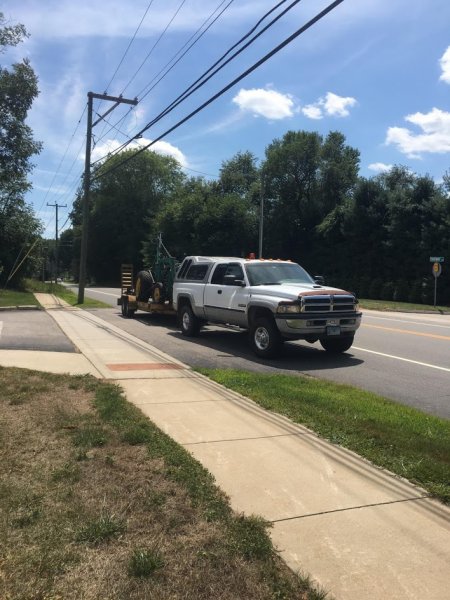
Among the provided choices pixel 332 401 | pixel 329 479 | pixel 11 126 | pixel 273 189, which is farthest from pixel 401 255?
pixel 329 479

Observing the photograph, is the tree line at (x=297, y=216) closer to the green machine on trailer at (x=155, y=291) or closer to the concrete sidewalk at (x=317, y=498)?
the green machine on trailer at (x=155, y=291)

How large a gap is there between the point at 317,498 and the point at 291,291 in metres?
6.55

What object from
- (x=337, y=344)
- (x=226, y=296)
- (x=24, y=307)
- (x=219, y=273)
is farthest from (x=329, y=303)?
(x=24, y=307)

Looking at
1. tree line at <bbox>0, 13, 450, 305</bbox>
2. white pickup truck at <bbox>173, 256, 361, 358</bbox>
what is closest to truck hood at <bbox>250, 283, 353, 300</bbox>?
white pickup truck at <bbox>173, 256, 361, 358</bbox>

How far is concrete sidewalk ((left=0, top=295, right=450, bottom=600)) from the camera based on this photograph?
3031 millimetres

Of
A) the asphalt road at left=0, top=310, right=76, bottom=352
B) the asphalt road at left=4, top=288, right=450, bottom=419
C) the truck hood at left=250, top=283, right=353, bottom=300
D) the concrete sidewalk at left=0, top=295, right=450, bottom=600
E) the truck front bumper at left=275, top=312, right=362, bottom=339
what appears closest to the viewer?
the concrete sidewalk at left=0, top=295, right=450, bottom=600

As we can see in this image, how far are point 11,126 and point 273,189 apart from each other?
3530cm

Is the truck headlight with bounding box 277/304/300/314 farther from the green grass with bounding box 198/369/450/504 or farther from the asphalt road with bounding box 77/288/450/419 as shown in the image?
the green grass with bounding box 198/369/450/504

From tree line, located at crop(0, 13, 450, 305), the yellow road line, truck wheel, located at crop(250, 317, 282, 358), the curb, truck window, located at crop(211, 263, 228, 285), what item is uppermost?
tree line, located at crop(0, 13, 450, 305)

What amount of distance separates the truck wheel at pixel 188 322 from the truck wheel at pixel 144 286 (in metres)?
3.65

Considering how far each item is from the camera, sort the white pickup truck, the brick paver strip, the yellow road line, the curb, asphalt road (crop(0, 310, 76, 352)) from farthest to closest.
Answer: the curb, the yellow road line, asphalt road (crop(0, 310, 76, 352)), the white pickup truck, the brick paver strip

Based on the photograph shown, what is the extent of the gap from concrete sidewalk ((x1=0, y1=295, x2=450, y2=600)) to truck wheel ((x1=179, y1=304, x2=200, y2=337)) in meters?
6.11

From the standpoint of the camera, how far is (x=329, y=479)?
434 cm

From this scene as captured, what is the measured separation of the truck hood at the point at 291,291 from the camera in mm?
10117
